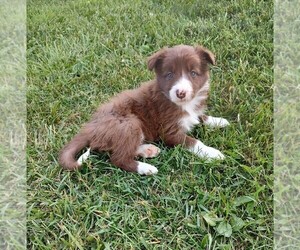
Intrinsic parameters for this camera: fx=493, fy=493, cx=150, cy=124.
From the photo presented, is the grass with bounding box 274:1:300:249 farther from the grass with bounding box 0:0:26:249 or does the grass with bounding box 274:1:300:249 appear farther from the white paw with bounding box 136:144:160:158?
the grass with bounding box 0:0:26:249

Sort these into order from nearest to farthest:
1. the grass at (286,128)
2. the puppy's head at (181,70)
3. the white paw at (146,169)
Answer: the grass at (286,128), the white paw at (146,169), the puppy's head at (181,70)

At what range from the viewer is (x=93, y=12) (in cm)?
545

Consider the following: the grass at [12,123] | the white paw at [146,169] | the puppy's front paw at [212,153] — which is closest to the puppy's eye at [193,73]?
the puppy's front paw at [212,153]

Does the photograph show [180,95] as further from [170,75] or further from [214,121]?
[214,121]

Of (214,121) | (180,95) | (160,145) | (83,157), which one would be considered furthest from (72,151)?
(214,121)

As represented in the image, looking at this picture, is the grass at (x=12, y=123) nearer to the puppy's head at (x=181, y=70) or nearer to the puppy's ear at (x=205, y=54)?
the puppy's head at (x=181, y=70)

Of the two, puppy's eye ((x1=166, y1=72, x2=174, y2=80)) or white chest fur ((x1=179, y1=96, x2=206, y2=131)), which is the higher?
puppy's eye ((x1=166, y1=72, x2=174, y2=80))

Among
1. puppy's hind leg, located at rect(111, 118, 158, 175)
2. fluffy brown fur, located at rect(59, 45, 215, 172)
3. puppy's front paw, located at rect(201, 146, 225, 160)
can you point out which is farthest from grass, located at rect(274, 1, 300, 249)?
puppy's hind leg, located at rect(111, 118, 158, 175)

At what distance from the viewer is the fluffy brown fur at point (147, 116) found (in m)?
3.29

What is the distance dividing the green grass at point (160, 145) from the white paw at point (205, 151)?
0.05 m

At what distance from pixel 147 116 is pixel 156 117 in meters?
0.06

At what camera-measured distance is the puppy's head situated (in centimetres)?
333

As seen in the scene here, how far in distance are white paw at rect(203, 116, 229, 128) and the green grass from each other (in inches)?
2.4

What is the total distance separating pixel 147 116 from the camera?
3.53 meters
